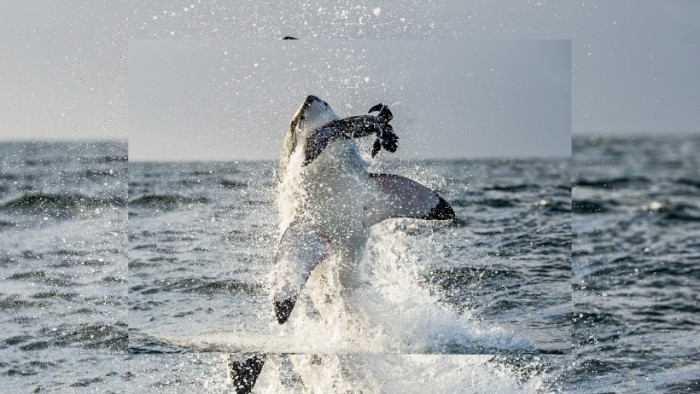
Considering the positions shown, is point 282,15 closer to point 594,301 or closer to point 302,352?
point 302,352

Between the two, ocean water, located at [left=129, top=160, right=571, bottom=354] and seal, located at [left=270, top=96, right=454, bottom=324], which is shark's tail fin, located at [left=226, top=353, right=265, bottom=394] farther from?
seal, located at [left=270, top=96, right=454, bottom=324]

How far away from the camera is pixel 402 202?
21.1 feet

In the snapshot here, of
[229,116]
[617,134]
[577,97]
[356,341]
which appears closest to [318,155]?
[229,116]

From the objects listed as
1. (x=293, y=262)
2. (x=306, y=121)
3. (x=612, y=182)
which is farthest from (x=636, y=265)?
(x=306, y=121)

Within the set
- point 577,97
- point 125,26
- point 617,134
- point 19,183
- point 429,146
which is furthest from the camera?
point 19,183

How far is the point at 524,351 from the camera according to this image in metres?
6.65

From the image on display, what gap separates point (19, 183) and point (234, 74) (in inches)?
238

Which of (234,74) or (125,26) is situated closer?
(234,74)

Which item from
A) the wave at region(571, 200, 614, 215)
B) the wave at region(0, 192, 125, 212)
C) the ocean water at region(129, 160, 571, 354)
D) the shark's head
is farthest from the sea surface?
the wave at region(571, 200, 614, 215)

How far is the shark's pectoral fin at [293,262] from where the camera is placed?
6355mm

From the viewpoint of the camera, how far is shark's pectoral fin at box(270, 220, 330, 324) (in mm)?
6355

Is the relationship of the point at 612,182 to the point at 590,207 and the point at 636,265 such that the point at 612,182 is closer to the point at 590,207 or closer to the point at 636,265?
the point at 590,207

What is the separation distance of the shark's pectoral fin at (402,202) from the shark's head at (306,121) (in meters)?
0.40
